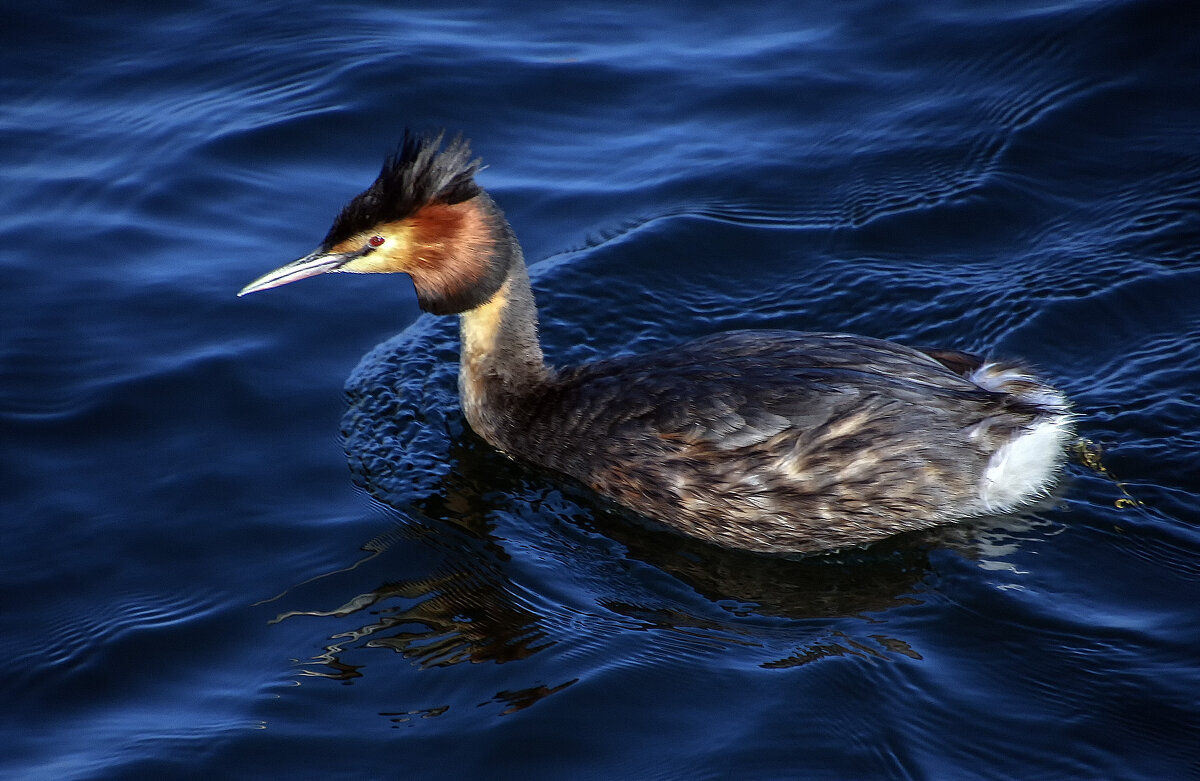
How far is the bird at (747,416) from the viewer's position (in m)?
5.72

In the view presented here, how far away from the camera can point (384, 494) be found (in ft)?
20.5

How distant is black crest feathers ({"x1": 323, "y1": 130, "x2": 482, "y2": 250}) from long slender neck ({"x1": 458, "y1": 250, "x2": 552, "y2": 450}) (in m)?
0.49

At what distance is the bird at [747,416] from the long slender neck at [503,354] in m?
0.02

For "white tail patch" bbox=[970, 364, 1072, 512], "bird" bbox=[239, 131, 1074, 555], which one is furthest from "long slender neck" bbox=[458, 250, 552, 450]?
"white tail patch" bbox=[970, 364, 1072, 512]

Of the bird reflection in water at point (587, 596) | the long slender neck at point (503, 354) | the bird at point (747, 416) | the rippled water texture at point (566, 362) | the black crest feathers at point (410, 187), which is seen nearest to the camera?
the rippled water texture at point (566, 362)

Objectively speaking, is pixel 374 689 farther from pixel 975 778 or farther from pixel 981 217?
pixel 981 217

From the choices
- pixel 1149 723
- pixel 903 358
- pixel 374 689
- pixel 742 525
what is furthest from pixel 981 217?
pixel 374 689

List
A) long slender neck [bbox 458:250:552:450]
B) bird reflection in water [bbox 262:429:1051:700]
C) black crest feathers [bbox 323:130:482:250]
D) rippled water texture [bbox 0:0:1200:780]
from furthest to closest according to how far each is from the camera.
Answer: long slender neck [bbox 458:250:552:450], black crest feathers [bbox 323:130:482:250], bird reflection in water [bbox 262:429:1051:700], rippled water texture [bbox 0:0:1200:780]

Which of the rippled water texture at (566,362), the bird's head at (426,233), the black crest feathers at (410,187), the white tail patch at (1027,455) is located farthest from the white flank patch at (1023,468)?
the black crest feathers at (410,187)

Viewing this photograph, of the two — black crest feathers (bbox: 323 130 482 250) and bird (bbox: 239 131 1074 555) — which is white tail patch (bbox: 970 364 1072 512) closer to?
bird (bbox: 239 131 1074 555)

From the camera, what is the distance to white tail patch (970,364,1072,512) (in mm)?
5758

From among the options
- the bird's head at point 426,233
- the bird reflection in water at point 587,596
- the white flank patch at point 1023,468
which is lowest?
the bird reflection in water at point 587,596

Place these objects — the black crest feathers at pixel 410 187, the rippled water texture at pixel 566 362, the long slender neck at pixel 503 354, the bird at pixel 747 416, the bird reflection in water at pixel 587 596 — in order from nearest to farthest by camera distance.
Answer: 1. the rippled water texture at pixel 566 362
2. the bird reflection in water at pixel 587 596
3. the bird at pixel 747 416
4. the black crest feathers at pixel 410 187
5. the long slender neck at pixel 503 354

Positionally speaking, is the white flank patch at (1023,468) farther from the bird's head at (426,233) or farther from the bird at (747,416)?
the bird's head at (426,233)
